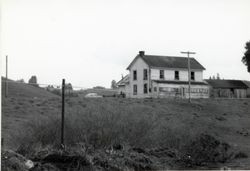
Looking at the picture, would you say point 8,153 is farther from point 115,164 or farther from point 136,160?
point 136,160

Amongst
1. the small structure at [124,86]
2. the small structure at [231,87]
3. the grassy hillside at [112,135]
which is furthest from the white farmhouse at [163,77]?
the grassy hillside at [112,135]

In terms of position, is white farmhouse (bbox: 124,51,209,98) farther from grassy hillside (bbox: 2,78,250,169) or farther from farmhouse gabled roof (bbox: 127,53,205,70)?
grassy hillside (bbox: 2,78,250,169)

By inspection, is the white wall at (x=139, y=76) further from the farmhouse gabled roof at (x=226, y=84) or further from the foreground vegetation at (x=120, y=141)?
the foreground vegetation at (x=120, y=141)

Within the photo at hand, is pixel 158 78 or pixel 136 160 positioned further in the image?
pixel 158 78

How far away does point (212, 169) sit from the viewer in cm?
1158

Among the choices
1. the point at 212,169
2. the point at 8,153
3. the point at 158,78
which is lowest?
the point at 212,169

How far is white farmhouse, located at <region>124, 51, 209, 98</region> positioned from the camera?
156 feet

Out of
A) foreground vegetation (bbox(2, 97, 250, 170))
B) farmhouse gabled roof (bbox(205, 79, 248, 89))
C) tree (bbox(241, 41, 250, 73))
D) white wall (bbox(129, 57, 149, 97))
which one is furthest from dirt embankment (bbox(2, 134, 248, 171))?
farmhouse gabled roof (bbox(205, 79, 248, 89))

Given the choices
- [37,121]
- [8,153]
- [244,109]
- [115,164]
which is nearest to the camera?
[8,153]

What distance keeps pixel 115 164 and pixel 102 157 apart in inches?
14.9

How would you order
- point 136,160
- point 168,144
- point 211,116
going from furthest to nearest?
1. point 211,116
2. point 168,144
3. point 136,160

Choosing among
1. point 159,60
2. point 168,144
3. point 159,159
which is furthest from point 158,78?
point 159,159

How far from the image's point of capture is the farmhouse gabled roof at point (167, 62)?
162 feet

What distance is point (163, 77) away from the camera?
162 ft
